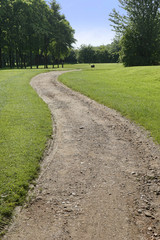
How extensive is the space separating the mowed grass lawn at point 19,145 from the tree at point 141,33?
1512 inches

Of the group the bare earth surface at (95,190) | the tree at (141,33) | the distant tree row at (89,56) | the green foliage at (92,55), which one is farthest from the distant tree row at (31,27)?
the green foliage at (92,55)

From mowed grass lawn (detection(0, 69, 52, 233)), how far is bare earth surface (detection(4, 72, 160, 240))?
0.41m

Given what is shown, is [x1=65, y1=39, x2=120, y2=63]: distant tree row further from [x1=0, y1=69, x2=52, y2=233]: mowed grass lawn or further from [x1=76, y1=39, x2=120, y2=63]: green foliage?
[x1=0, y1=69, x2=52, y2=233]: mowed grass lawn

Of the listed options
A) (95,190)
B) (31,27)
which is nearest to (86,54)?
(31,27)

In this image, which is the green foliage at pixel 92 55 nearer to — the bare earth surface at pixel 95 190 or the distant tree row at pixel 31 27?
the distant tree row at pixel 31 27

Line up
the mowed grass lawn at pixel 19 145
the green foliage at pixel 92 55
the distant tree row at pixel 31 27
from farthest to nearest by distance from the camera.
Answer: the green foliage at pixel 92 55
the distant tree row at pixel 31 27
the mowed grass lawn at pixel 19 145

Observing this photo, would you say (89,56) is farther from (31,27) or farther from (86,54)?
(31,27)

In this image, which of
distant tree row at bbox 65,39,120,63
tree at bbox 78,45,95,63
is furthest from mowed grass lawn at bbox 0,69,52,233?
tree at bbox 78,45,95,63

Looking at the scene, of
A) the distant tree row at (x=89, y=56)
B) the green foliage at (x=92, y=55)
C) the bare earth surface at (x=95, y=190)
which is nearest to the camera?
the bare earth surface at (x=95, y=190)

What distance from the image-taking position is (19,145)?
923cm

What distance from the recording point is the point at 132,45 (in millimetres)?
49188

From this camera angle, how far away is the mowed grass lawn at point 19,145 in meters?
6.19

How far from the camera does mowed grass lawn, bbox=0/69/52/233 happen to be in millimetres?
6193

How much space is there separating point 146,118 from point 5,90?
15668 millimetres
